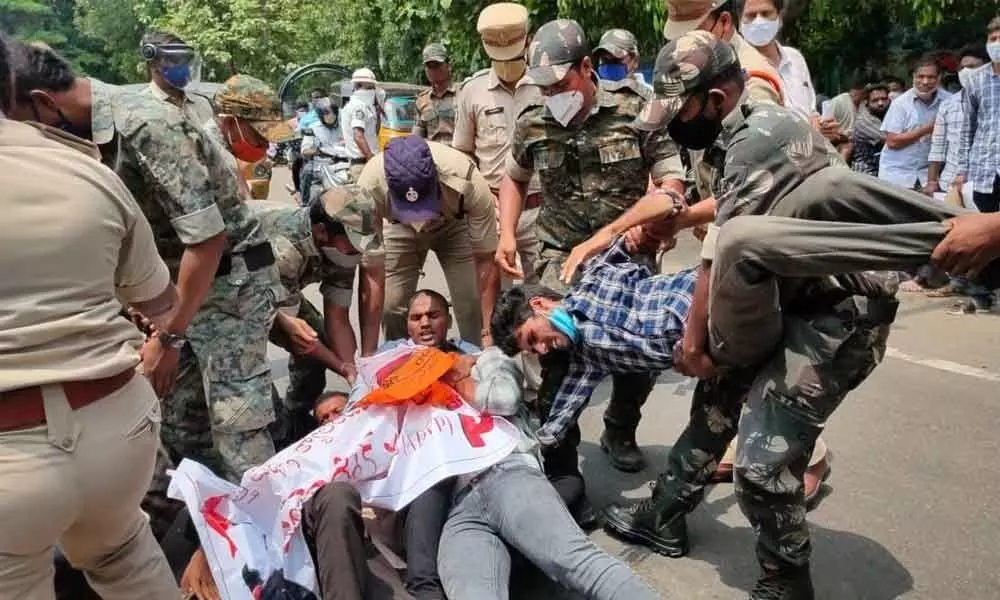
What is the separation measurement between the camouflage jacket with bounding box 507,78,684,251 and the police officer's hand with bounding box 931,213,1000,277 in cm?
179

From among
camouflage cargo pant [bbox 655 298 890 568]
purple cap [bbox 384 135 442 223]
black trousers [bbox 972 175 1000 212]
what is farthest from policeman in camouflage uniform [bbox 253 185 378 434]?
black trousers [bbox 972 175 1000 212]

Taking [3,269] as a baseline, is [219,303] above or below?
below

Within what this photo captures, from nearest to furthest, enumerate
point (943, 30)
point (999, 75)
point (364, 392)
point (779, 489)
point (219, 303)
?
1. point (779, 489)
2. point (219, 303)
3. point (364, 392)
4. point (999, 75)
5. point (943, 30)

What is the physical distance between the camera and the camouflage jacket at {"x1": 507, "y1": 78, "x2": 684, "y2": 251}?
374cm

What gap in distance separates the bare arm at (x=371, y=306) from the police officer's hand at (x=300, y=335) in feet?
1.01

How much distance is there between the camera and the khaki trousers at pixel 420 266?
447 cm

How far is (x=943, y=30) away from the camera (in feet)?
38.7

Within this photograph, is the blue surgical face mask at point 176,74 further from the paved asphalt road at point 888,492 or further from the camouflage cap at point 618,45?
the paved asphalt road at point 888,492

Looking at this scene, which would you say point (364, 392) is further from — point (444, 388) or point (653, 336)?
point (653, 336)

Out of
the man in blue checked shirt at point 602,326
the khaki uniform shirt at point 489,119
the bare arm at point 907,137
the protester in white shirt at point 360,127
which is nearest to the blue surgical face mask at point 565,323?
the man in blue checked shirt at point 602,326

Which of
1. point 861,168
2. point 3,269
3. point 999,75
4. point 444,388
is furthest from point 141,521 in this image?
point 861,168

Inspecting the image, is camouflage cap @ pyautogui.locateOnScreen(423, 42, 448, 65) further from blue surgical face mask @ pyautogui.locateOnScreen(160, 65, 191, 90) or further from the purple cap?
the purple cap

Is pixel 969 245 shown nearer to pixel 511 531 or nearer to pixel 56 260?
pixel 511 531

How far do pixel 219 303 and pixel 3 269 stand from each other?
125 centimetres
